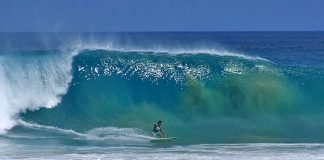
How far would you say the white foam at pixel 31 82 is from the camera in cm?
2088

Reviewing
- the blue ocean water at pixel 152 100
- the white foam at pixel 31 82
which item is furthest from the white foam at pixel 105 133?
the white foam at pixel 31 82

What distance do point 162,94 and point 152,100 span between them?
0.39 meters

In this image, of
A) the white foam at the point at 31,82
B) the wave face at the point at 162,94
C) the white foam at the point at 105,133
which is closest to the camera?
the white foam at the point at 105,133

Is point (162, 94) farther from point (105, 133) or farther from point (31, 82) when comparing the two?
point (31, 82)

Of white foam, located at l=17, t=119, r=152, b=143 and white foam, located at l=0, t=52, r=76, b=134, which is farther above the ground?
white foam, located at l=0, t=52, r=76, b=134

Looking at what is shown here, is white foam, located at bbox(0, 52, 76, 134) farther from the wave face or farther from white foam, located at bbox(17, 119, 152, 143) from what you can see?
white foam, located at bbox(17, 119, 152, 143)

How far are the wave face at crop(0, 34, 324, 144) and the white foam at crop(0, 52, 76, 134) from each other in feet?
0.10

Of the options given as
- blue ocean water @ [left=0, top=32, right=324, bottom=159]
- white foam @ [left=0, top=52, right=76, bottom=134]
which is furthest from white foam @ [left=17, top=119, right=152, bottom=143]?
white foam @ [left=0, top=52, right=76, bottom=134]

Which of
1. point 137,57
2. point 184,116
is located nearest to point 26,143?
point 184,116

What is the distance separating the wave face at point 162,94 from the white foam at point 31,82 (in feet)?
0.10

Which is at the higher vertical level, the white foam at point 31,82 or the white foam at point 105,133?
the white foam at point 31,82

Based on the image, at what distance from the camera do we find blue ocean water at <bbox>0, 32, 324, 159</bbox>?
18531mm

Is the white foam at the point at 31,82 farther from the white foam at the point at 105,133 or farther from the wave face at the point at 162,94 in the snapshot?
the white foam at the point at 105,133

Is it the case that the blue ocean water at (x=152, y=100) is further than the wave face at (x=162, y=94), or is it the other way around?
the wave face at (x=162, y=94)
